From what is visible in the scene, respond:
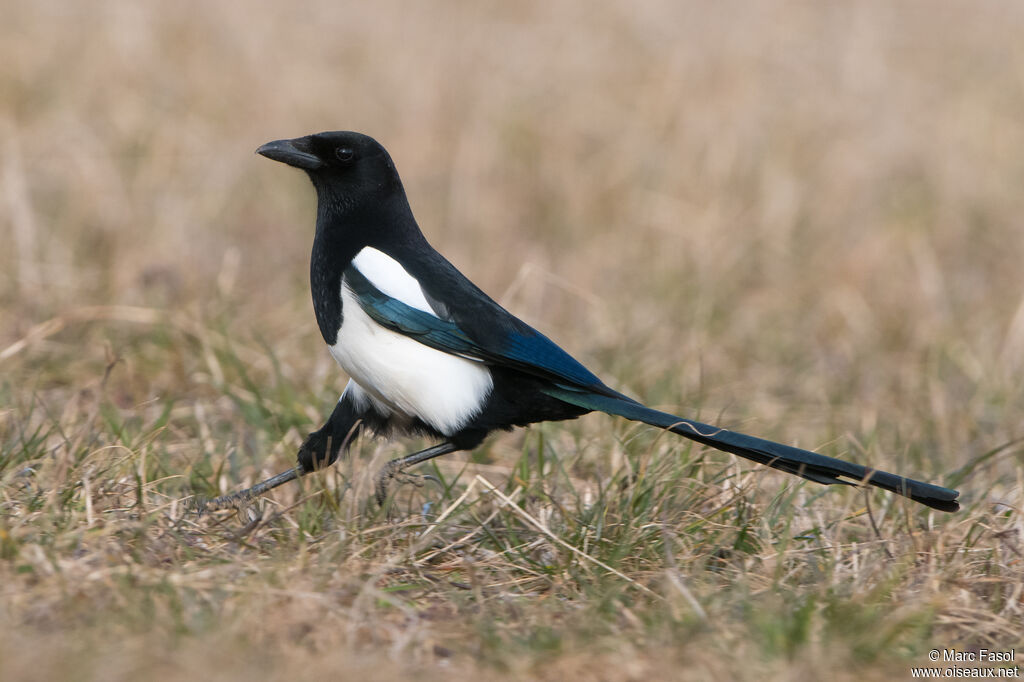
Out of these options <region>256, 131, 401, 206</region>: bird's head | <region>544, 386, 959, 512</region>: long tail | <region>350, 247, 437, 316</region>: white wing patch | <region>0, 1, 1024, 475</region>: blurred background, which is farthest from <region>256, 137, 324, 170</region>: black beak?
<region>0, 1, 1024, 475</region>: blurred background

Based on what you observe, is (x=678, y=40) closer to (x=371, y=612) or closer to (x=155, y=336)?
(x=155, y=336)

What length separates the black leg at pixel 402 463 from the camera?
318 cm

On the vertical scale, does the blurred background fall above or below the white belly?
above

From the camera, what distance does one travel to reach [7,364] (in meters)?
4.36

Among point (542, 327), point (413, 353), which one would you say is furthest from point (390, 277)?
point (542, 327)

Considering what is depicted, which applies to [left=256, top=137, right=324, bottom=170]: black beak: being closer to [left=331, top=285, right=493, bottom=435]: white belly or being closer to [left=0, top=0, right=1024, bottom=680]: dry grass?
[left=331, top=285, right=493, bottom=435]: white belly

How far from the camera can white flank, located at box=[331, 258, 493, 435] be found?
3.15 metres

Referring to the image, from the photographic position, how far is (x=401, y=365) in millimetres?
3168

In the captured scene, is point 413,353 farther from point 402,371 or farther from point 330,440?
point 330,440

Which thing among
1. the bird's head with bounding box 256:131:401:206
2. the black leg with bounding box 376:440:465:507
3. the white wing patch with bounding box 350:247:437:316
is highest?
the bird's head with bounding box 256:131:401:206

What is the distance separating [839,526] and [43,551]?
1803 millimetres

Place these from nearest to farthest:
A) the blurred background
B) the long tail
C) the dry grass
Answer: the dry grass
the long tail
the blurred background

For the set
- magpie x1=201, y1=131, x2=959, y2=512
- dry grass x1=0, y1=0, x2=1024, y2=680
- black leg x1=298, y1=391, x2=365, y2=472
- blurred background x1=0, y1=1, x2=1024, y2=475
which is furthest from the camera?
blurred background x1=0, y1=1, x2=1024, y2=475

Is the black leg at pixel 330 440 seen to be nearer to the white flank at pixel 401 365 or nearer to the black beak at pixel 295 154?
the white flank at pixel 401 365
